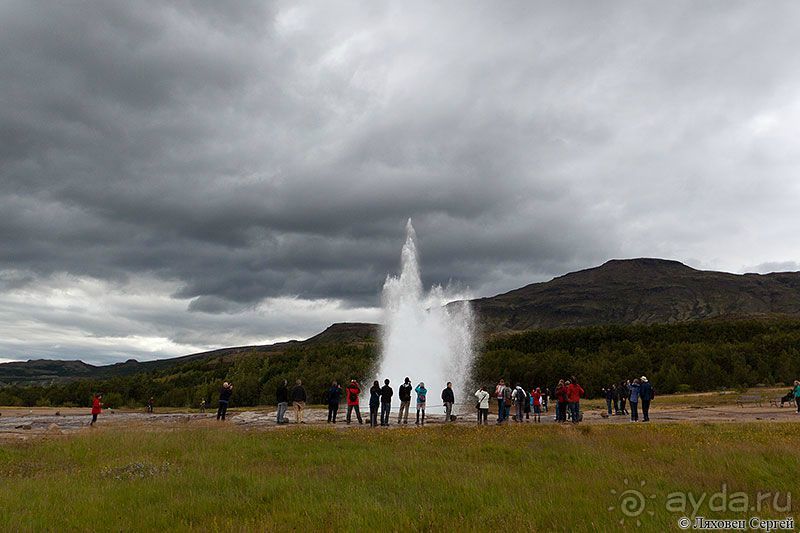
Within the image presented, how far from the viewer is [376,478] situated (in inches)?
500

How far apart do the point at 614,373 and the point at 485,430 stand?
72.3m

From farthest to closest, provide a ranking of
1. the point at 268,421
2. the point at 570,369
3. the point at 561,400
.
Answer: the point at 570,369, the point at 268,421, the point at 561,400

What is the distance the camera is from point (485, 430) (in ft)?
72.4

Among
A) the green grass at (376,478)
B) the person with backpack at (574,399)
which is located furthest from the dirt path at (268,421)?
the green grass at (376,478)

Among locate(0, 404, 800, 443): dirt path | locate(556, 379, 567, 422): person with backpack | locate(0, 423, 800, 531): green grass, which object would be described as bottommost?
locate(0, 404, 800, 443): dirt path

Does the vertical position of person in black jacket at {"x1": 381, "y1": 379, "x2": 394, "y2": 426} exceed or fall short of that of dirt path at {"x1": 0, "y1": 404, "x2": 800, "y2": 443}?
it exceeds it

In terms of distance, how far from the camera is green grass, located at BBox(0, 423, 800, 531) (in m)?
9.14

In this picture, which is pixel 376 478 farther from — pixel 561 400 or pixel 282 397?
pixel 561 400

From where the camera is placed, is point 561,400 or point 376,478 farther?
point 561,400

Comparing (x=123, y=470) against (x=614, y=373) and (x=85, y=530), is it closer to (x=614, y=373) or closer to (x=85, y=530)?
(x=85, y=530)

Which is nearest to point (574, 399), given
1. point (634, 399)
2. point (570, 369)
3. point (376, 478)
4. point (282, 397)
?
point (634, 399)

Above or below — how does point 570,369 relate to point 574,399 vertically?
above

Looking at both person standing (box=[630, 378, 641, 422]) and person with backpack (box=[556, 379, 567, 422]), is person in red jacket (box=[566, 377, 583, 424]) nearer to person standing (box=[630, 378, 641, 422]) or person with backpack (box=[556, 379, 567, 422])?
person with backpack (box=[556, 379, 567, 422])

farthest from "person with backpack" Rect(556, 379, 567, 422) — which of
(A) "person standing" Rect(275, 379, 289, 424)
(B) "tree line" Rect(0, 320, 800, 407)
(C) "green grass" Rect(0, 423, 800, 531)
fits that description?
(B) "tree line" Rect(0, 320, 800, 407)
